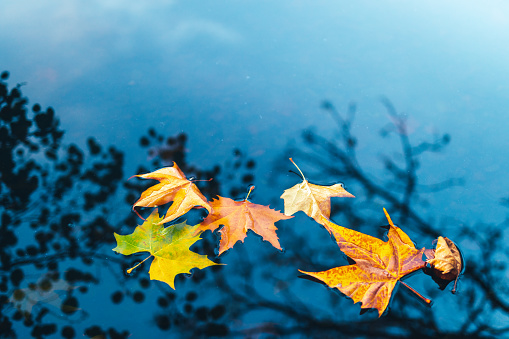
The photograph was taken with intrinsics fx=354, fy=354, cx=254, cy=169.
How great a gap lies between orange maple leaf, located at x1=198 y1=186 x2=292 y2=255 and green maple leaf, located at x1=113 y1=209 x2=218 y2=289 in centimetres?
6

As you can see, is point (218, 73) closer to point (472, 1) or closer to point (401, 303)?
point (401, 303)

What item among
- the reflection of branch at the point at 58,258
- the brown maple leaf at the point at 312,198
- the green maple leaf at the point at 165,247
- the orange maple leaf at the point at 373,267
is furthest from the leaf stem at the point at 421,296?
the reflection of branch at the point at 58,258

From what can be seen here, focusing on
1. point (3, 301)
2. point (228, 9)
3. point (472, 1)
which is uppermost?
point (472, 1)

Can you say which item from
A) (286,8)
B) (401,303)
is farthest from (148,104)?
(401,303)

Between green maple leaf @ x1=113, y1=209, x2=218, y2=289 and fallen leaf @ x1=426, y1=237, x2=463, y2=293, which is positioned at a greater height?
fallen leaf @ x1=426, y1=237, x2=463, y2=293

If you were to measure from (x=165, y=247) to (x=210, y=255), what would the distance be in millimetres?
130

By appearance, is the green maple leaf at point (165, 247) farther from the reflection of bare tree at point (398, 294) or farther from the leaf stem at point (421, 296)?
the leaf stem at point (421, 296)

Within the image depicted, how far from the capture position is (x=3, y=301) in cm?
94

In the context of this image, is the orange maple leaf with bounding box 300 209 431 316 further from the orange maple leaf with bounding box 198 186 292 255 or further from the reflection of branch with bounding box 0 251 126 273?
the reflection of branch with bounding box 0 251 126 273

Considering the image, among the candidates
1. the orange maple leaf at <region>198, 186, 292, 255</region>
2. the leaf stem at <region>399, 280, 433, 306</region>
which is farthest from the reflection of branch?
the leaf stem at <region>399, 280, 433, 306</region>

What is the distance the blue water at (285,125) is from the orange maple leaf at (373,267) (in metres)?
0.04

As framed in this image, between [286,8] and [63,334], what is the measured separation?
186 cm

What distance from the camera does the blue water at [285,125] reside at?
94 cm

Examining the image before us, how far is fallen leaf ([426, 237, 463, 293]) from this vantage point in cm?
98
